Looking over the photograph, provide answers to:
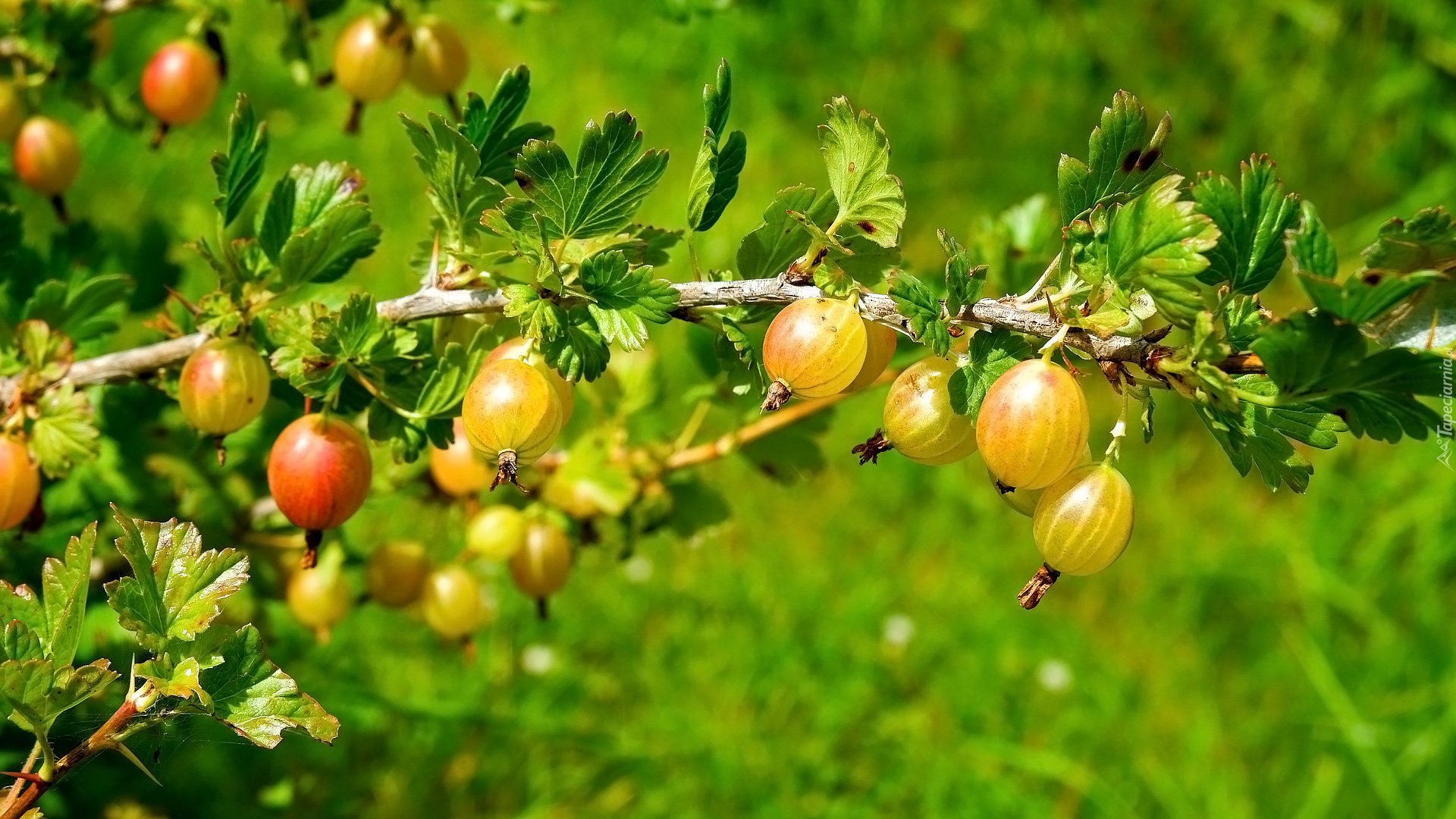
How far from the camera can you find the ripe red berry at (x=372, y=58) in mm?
1446

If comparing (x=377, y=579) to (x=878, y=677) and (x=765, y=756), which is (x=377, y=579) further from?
(x=878, y=677)

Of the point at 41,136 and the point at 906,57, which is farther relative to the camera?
the point at 906,57

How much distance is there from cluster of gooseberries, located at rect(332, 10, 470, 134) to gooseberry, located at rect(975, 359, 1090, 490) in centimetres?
85

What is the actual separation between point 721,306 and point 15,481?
2.14ft

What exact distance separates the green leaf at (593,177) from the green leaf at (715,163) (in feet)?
0.11

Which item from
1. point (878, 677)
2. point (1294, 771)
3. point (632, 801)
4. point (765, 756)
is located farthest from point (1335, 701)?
point (632, 801)

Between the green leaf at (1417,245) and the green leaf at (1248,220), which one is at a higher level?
the green leaf at (1417,245)

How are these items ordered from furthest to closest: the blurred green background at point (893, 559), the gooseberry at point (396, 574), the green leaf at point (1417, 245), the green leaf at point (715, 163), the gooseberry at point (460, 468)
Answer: the blurred green background at point (893, 559) < the gooseberry at point (396, 574) < the gooseberry at point (460, 468) < the green leaf at point (715, 163) < the green leaf at point (1417, 245)

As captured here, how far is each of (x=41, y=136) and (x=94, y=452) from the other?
550 mm

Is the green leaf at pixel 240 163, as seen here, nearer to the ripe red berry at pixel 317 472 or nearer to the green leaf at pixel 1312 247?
the ripe red berry at pixel 317 472

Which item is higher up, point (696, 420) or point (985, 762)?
point (696, 420)

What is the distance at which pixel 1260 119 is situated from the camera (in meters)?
3.21

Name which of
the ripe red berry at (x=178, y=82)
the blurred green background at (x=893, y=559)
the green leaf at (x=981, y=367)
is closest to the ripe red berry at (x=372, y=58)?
the ripe red berry at (x=178, y=82)

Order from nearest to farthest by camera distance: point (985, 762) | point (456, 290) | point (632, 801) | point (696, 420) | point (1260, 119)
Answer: point (456, 290) → point (696, 420) → point (632, 801) → point (985, 762) → point (1260, 119)
